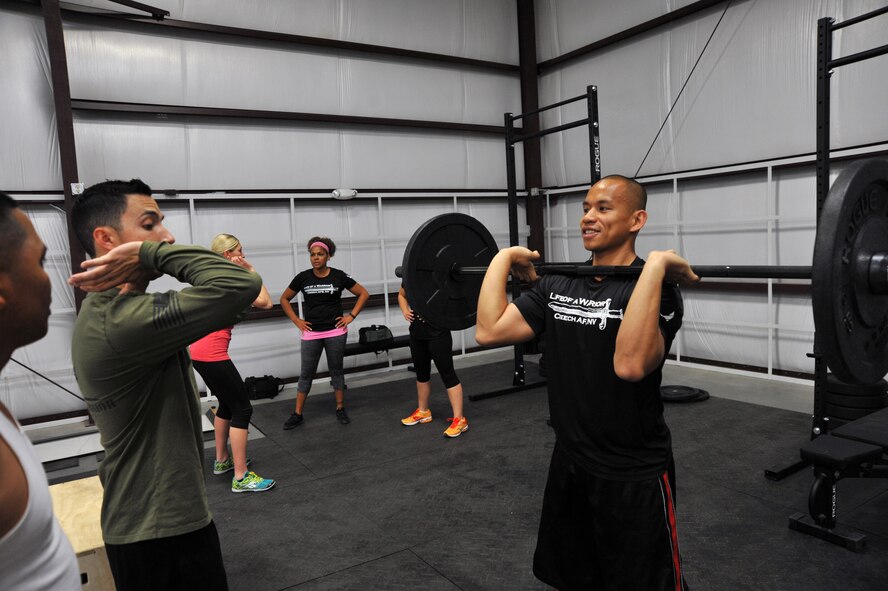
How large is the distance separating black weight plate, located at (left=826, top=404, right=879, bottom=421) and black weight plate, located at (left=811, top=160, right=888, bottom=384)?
2.32 meters

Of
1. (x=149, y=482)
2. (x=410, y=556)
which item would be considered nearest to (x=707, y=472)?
(x=410, y=556)

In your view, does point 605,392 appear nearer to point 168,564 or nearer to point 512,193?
point 168,564

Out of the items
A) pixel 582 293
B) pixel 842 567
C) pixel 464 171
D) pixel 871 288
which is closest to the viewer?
pixel 871 288

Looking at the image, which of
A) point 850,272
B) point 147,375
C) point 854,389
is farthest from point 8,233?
point 854,389

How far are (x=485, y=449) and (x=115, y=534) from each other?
8.43 ft

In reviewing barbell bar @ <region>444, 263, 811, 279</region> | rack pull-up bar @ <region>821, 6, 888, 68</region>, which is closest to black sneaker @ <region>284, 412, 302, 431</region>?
barbell bar @ <region>444, 263, 811, 279</region>

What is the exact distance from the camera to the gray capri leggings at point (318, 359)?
4191mm

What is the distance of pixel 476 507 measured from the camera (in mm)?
2820

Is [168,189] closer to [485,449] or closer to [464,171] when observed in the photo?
[464,171]

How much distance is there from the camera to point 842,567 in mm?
2172

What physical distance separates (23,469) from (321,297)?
3518 millimetres

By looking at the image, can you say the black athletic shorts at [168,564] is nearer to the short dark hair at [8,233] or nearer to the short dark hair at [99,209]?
the short dark hair at [99,209]

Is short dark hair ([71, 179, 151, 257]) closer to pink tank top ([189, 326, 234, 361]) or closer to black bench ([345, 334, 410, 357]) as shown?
pink tank top ([189, 326, 234, 361])

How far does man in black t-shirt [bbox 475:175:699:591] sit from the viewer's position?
1.40 m
